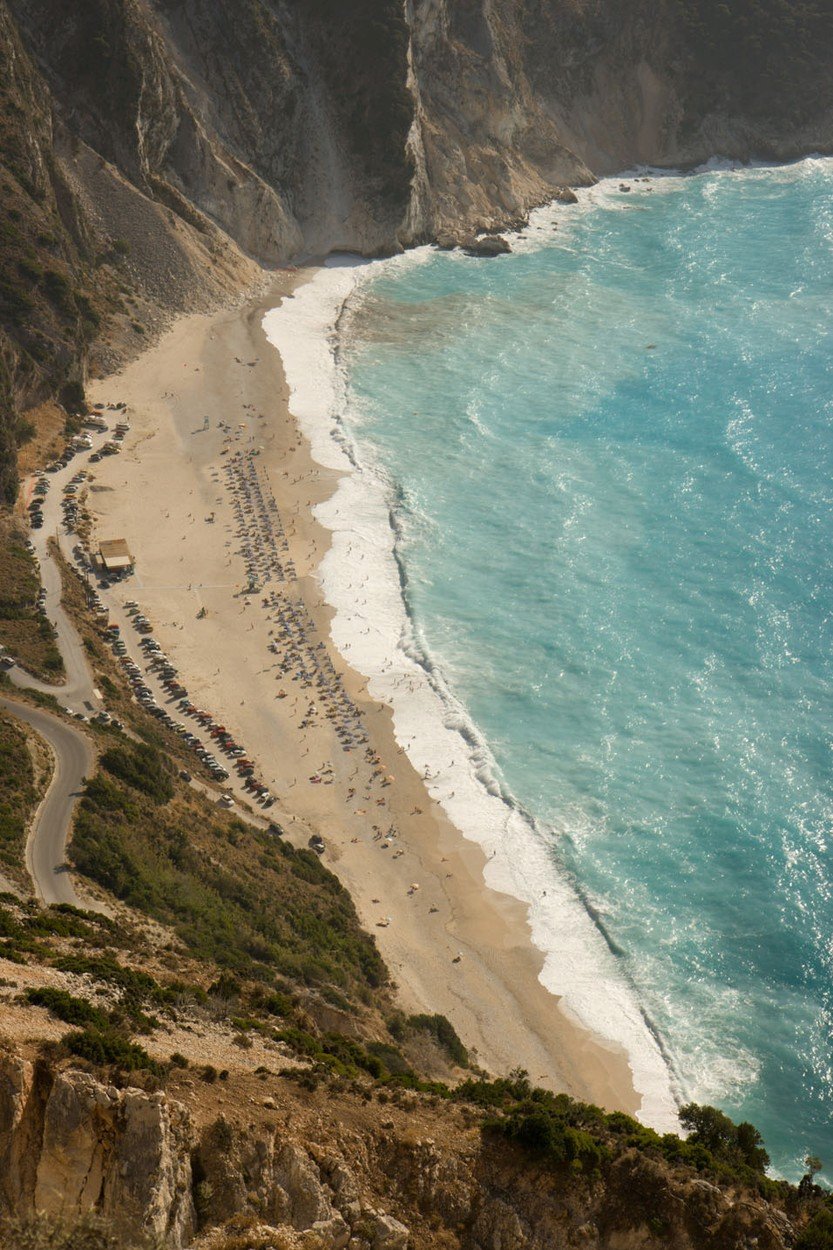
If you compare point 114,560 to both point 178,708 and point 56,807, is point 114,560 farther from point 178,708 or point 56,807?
point 56,807

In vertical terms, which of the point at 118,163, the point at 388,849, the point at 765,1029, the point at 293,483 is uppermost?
the point at 118,163

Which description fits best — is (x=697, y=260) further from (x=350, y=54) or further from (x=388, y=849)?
(x=388, y=849)

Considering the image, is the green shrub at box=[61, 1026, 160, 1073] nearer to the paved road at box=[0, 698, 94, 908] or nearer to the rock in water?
the paved road at box=[0, 698, 94, 908]

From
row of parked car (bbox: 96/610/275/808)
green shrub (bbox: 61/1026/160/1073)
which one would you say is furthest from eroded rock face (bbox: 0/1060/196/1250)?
→ row of parked car (bbox: 96/610/275/808)

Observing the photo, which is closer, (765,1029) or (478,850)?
(765,1029)

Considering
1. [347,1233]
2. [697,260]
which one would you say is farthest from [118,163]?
[347,1233]

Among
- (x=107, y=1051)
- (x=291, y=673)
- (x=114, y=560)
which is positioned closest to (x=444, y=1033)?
(x=107, y=1051)
